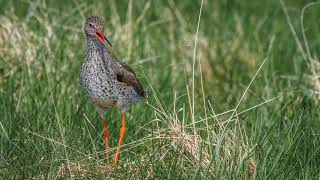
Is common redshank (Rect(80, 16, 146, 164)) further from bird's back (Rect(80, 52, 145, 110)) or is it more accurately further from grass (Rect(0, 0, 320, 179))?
grass (Rect(0, 0, 320, 179))

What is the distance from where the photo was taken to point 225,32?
10094mm

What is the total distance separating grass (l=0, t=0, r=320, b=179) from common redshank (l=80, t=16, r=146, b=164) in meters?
0.15

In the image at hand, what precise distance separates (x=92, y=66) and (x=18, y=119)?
0.90m

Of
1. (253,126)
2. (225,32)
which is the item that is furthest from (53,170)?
(225,32)

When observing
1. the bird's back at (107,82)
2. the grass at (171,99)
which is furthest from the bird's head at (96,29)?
the grass at (171,99)

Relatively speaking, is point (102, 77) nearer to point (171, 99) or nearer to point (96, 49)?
point (96, 49)

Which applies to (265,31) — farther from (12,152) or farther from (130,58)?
(12,152)

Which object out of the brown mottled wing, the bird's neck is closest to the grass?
the brown mottled wing

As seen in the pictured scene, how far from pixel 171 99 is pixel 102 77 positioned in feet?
4.14

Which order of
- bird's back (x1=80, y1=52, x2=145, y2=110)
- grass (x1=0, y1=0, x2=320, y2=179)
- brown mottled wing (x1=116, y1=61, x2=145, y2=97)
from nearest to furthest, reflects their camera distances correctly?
1. grass (x1=0, y1=0, x2=320, y2=179)
2. bird's back (x1=80, y1=52, x2=145, y2=110)
3. brown mottled wing (x1=116, y1=61, x2=145, y2=97)

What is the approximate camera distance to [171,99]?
746 cm

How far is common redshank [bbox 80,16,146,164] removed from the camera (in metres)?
6.30

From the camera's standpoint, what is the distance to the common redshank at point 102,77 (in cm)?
630

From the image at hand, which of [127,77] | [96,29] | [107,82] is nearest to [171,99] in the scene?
[127,77]
